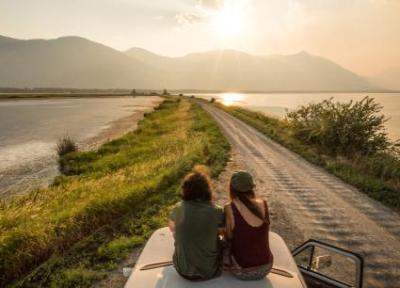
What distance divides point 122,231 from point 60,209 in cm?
250

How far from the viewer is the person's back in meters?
4.01

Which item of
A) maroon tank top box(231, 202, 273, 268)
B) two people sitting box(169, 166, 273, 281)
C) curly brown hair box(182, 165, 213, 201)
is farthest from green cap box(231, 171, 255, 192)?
curly brown hair box(182, 165, 213, 201)

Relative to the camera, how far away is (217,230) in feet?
13.7

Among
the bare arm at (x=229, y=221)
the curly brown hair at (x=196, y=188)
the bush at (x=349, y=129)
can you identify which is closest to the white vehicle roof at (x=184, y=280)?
the bare arm at (x=229, y=221)

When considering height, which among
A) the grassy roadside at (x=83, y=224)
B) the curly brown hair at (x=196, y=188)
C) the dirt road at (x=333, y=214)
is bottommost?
the grassy roadside at (x=83, y=224)

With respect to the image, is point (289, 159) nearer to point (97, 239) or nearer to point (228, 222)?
point (97, 239)

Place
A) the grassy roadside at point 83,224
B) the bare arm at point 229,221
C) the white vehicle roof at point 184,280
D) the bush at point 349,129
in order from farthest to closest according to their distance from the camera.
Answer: the bush at point 349,129, the grassy roadside at point 83,224, the bare arm at point 229,221, the white vehicle roof at point 184,280

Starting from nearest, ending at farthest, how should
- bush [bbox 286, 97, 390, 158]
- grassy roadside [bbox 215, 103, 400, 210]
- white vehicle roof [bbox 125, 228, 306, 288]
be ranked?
1. white vehicle roof [bbox 125, 228, 306, 288]
2. grassy roadside [bbox 215, 103, 400, 210]
3. bush [bbox 286, 97, 390, 158]

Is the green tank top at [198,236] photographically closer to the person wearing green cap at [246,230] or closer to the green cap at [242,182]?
the person wearing green cap at [246,230]

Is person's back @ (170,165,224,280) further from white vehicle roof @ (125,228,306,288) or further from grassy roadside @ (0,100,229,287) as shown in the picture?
grassy roadside @ (0,100,229,287)

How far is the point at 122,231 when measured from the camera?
363 inches

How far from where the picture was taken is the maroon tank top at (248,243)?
4.06m

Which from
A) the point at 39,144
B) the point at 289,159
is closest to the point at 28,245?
the point at 289,159

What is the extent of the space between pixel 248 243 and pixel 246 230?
7.4 inches
